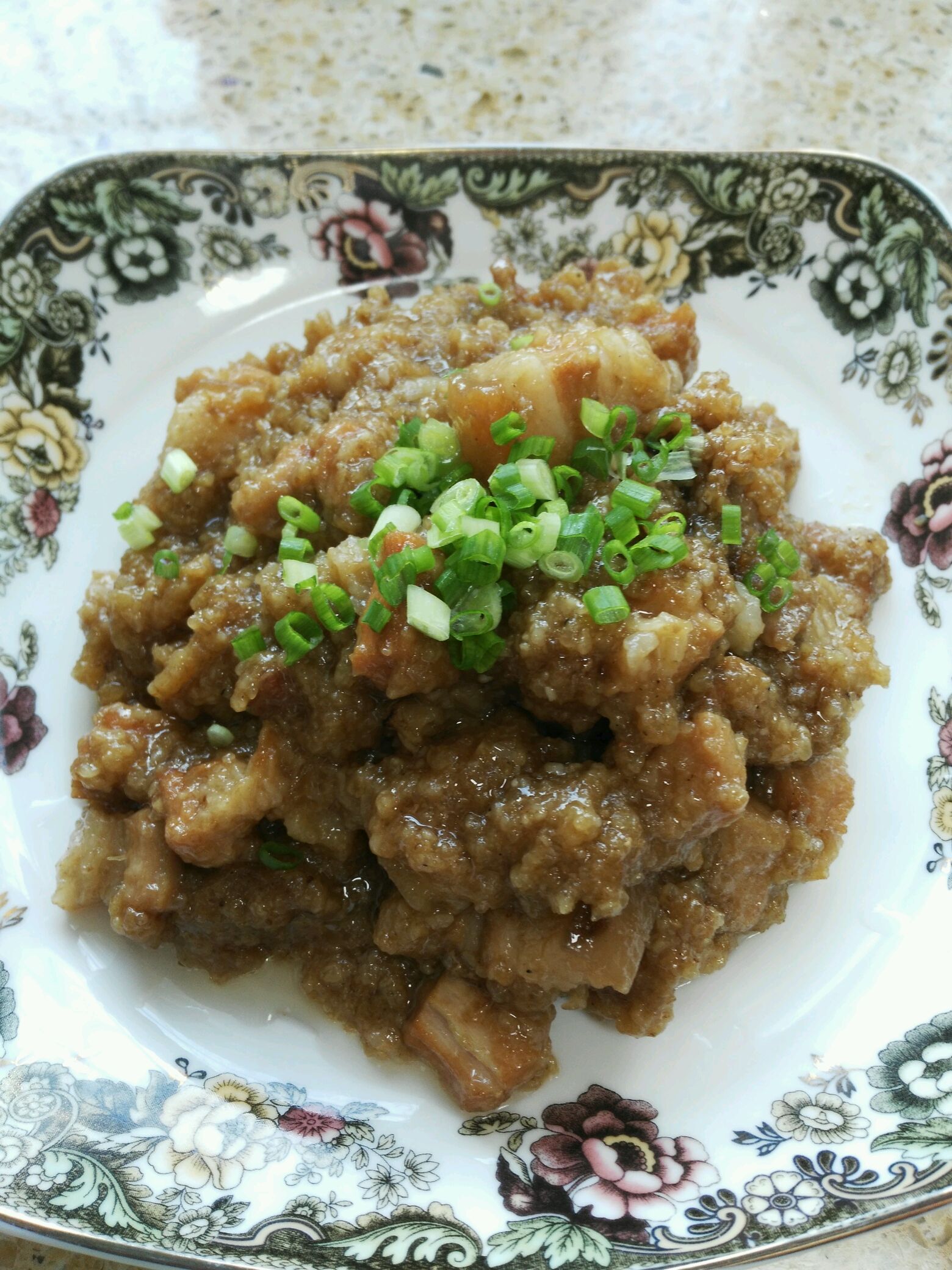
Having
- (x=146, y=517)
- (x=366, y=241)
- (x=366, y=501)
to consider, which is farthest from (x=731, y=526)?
(x=366, y=241)

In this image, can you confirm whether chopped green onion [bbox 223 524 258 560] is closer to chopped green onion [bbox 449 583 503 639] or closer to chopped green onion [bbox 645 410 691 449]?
chopped green onion [bbox 449 583 503 639]

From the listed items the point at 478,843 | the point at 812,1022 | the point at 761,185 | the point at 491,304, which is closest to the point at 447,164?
the point at 491,304

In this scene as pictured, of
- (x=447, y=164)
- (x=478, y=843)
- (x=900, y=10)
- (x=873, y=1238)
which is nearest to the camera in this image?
(x=478, y=843)

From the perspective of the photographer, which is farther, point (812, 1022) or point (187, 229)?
point (187, 229)

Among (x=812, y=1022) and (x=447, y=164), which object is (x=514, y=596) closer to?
(x=812, y=1022)

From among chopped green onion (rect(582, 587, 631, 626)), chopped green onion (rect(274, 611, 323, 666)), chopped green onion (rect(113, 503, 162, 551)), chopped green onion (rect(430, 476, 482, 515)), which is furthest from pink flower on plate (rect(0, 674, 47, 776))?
chopped green onion (rect(582, 587, 631, 626))

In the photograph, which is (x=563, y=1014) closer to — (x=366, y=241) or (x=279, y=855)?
(x=279, y=855)
